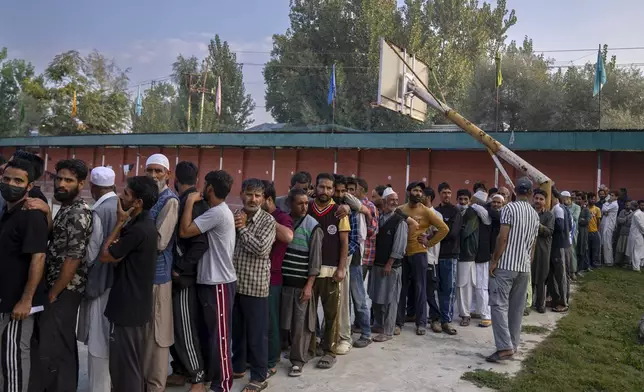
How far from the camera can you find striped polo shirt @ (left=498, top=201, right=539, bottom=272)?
554 cm

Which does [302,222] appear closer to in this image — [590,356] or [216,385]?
[216,385]

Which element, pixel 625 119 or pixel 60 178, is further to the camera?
pixel 625 119

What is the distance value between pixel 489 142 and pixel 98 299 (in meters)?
7.75

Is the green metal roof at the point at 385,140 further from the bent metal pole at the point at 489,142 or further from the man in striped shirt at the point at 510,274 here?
the man in striped shirt at the point at 510,274

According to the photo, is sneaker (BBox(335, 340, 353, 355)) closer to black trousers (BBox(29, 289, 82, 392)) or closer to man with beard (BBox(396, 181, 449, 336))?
man with beard (BBox(396, 181, 449, 336))

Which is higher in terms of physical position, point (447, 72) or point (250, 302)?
point (447, 72)

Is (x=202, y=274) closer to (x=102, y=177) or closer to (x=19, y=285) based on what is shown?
(x=102, y=177)

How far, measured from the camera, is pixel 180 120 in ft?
160

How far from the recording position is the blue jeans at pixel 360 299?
5.89 metres

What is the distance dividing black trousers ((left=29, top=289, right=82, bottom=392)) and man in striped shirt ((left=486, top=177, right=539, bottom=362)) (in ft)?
13.5

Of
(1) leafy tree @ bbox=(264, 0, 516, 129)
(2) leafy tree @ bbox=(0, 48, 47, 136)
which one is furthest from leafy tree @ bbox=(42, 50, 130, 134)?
(1) leafy tree @ bbox=(264, 0, 516, 129)

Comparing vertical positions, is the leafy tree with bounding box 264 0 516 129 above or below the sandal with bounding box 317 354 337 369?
above

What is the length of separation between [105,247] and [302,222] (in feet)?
6.21

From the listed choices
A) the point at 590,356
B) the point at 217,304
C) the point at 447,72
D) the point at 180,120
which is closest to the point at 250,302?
the point at 217,304
